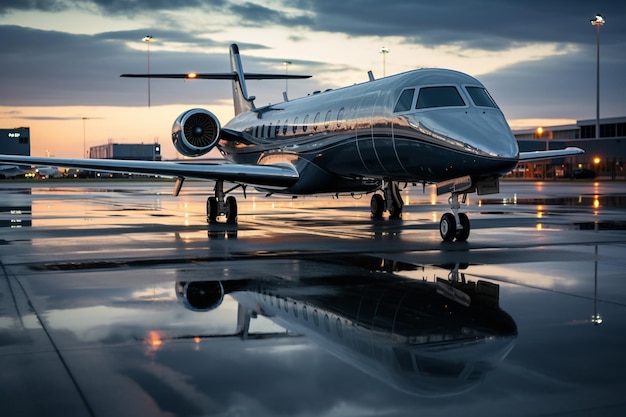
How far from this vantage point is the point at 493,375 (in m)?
5.55

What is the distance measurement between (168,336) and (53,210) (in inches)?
862

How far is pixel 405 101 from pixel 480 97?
5.10 ft

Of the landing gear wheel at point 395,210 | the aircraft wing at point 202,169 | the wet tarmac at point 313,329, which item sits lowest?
the wet tarmac at point 313,329

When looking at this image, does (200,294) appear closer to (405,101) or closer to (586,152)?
(405,101)

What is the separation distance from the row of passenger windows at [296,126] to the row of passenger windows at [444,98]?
3.29m

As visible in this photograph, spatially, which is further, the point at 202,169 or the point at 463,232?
the point at 202,169

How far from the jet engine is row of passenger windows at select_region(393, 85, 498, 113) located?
24.8 ft

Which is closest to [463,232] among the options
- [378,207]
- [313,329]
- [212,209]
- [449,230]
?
[449,230]

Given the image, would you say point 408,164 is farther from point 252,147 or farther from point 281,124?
point 252,147

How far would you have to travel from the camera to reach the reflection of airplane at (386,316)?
5.81m

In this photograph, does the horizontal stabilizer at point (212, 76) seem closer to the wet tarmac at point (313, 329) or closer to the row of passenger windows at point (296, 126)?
the row of passenger windows at point (296, 126)

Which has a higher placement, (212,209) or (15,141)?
(15,141)

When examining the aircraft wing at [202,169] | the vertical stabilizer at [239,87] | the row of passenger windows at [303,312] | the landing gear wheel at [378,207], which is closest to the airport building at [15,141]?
the vertical stabilizer at [239,87]

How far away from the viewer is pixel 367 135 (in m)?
17.9
